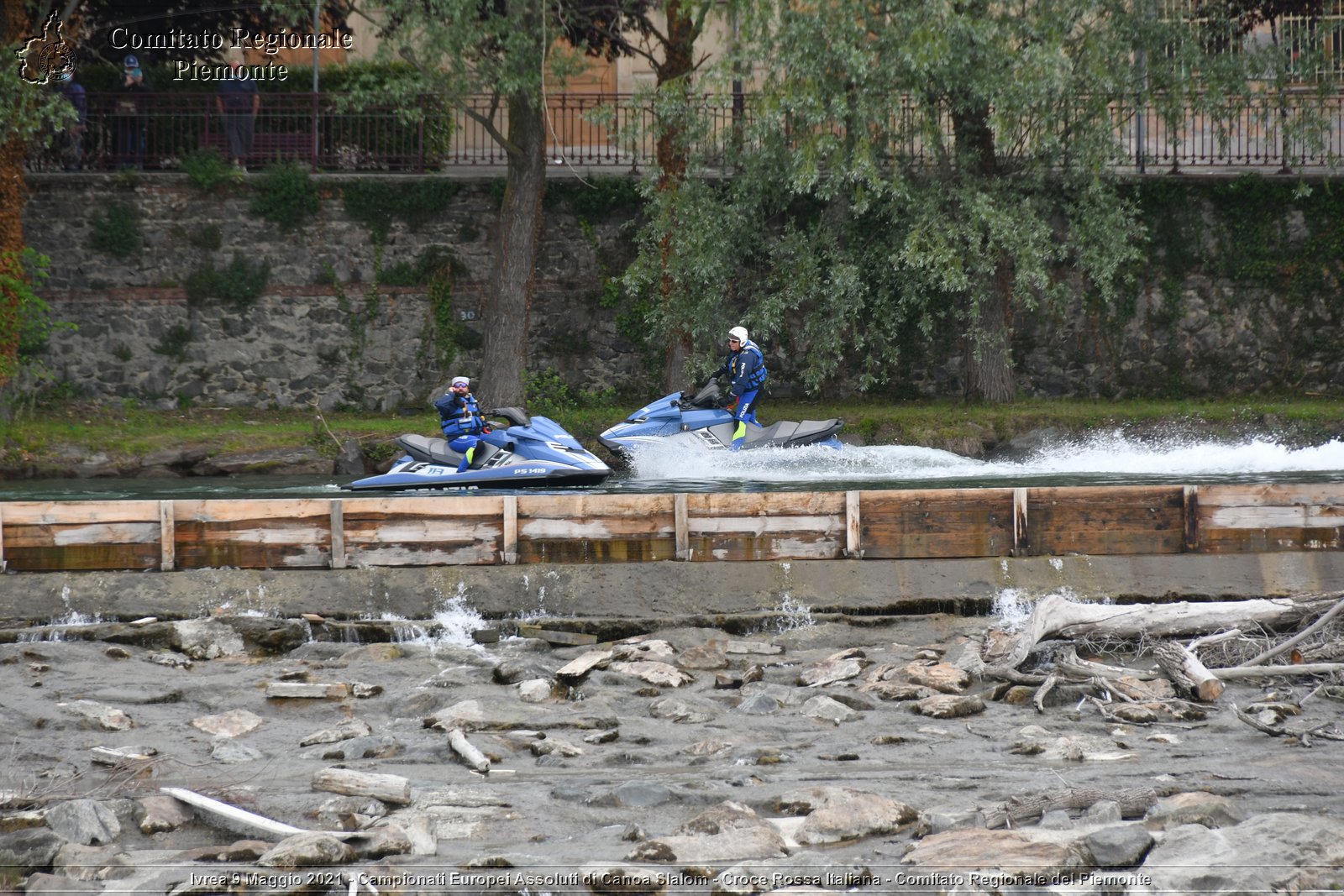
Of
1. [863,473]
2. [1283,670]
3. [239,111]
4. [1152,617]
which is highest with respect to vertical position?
[239,111]

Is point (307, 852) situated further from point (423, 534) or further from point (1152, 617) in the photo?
point (1152, 617)

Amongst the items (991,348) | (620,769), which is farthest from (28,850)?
(991,348)

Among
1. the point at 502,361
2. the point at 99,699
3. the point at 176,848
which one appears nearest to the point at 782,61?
the point at 502,361

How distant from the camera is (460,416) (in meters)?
14.9

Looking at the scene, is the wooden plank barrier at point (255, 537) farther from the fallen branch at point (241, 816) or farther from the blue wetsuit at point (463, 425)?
the fallen branch at point (241, 816)

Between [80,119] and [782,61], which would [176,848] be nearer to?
[782,61]

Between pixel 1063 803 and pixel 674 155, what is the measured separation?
1563 cm

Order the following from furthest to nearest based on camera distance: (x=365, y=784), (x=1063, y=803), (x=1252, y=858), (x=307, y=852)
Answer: (x=365, y=784)
(x=1063, y=803)
(x=307, y=852)
(x=1252, y=858)

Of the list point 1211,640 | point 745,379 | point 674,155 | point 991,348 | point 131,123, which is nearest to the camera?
point 1211,640

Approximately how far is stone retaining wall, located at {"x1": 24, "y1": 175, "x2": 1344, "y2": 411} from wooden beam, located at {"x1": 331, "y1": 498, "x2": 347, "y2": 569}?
11.2 m

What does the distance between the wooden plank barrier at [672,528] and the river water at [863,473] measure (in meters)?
3.40

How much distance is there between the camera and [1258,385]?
73.4 feet

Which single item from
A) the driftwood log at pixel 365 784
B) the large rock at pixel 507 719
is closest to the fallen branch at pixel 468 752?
the large rock at pixel 507 719

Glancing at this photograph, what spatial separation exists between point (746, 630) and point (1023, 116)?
477 inches
